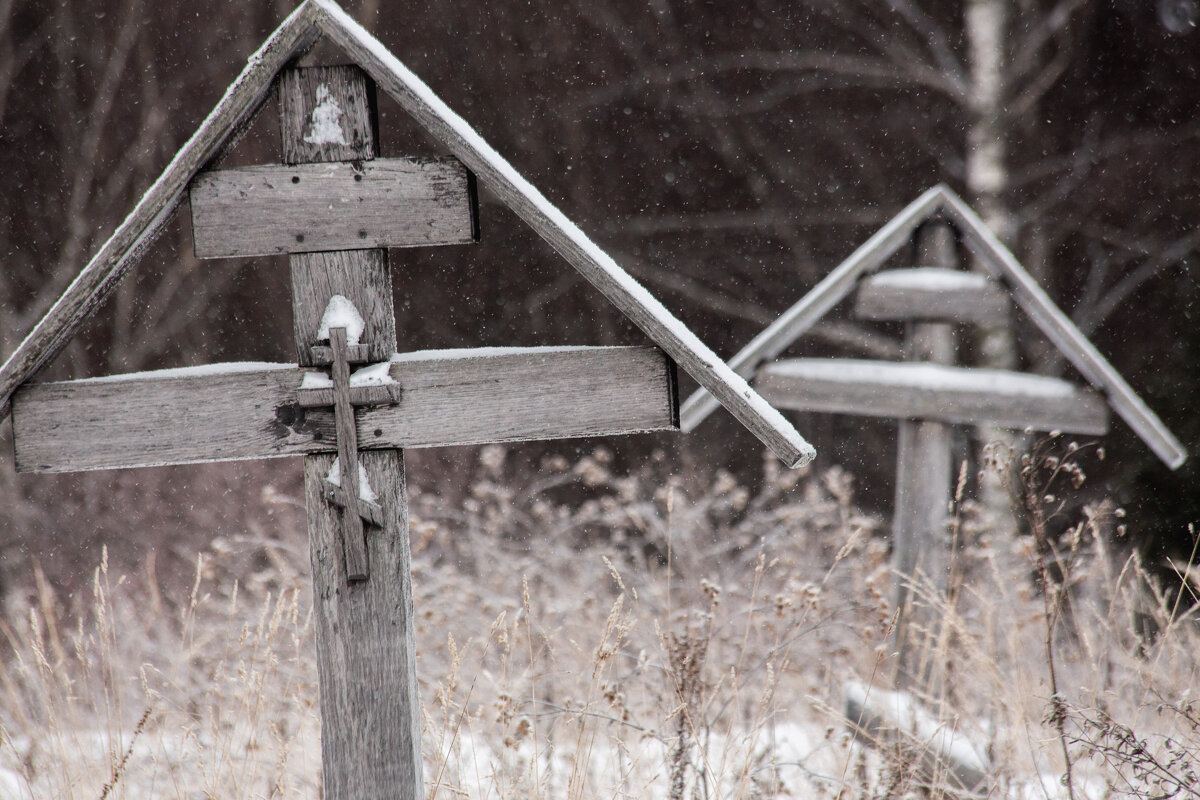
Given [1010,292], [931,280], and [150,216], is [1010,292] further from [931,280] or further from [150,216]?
[150,216]

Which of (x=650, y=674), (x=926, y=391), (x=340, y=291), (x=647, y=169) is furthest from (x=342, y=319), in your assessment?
(x=647, y=169)

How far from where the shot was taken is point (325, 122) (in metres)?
1.45

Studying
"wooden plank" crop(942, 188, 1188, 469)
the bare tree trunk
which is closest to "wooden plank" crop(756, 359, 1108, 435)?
"wooden plank" crop(942, 188, 1188, 469)

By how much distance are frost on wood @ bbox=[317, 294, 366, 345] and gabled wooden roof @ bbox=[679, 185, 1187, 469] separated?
4.15 ft

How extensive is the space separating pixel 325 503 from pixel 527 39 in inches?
306

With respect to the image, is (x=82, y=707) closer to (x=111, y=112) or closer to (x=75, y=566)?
(x=75, y=566)

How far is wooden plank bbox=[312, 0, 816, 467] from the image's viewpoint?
1394 millimetres

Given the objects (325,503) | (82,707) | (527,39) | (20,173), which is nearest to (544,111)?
(527,39)

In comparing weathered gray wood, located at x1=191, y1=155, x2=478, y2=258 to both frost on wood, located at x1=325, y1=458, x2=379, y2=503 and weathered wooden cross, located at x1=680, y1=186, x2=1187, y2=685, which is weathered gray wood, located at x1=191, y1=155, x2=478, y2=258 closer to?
frost on wood, located at x1=325, y1=458, x2=379, y2=503

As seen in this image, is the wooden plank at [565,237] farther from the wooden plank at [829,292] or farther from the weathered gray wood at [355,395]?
the wooden plank at [829,292]

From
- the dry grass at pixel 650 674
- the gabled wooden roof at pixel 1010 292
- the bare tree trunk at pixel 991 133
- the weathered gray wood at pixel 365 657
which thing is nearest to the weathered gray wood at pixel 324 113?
the weathered gray wood at pixel 365 657

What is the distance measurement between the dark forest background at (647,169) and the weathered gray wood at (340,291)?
494 cm

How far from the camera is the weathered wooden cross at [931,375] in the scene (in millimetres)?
2768

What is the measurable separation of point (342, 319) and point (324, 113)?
13.1 inches
